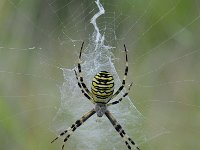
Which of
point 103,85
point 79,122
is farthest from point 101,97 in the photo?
point 79,122

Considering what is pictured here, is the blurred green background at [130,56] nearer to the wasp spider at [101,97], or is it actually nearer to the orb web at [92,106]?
the orb web at [92,106]

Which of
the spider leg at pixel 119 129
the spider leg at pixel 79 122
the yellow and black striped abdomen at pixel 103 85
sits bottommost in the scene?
the spider leg at pixel 119 129

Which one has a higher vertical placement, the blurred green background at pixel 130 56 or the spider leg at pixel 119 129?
the blurred green background at pixel 130 56

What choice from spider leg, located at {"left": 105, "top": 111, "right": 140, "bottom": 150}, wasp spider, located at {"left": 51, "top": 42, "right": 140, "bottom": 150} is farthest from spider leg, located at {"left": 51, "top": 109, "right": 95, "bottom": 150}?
spider leg, located at {"left": 105, "top": 111, "right": 140, "bottom": 150}

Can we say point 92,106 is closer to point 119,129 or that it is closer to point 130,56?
point 119,129

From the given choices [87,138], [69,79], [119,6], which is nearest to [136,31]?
[119,6]

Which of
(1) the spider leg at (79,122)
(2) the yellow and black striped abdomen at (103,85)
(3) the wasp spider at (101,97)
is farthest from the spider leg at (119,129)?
(2) the yellow and black striped abdomen at (103,85)

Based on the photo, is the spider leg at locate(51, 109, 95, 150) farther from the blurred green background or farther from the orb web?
the blurred green background
